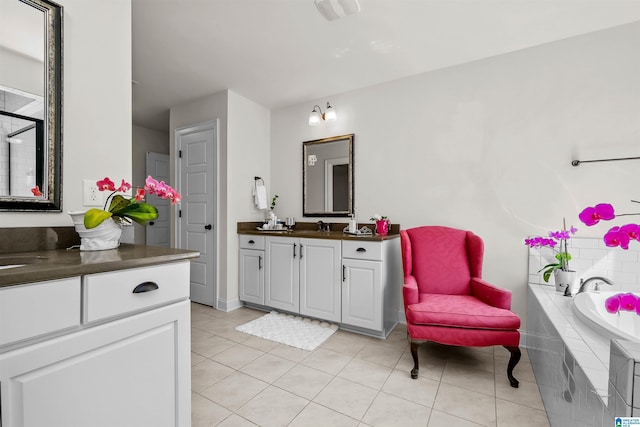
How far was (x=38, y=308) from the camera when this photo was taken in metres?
0.79

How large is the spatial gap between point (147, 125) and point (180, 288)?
433cm

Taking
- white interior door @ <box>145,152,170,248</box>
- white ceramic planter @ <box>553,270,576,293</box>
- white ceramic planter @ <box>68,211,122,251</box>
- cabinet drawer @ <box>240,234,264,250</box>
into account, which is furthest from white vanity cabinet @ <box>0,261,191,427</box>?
white interior door @ <box>145,152,170,248</box>

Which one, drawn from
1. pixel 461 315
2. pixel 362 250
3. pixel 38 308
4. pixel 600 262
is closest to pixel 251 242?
pixel 362 250

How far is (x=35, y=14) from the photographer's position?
124 cm

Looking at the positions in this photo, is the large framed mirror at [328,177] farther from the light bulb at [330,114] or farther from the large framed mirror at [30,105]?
the large framed mirror at [30,105]

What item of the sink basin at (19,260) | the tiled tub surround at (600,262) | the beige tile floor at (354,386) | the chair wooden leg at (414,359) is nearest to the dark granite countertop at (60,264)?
the sink basin at (19,260)

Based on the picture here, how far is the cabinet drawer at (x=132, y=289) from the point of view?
901 millimetres

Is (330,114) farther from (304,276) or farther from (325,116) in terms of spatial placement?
(304,276)

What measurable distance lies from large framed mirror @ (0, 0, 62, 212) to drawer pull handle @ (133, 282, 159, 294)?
687mm

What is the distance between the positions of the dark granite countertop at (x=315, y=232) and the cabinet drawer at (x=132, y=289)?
166cm

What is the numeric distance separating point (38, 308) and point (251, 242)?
2471 mm

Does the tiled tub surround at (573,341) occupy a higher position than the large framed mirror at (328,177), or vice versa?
the large framed mirror at (328,177)

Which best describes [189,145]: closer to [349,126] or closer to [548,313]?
[349,126]

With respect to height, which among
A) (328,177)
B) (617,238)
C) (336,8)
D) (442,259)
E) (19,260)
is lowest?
(442,259)
